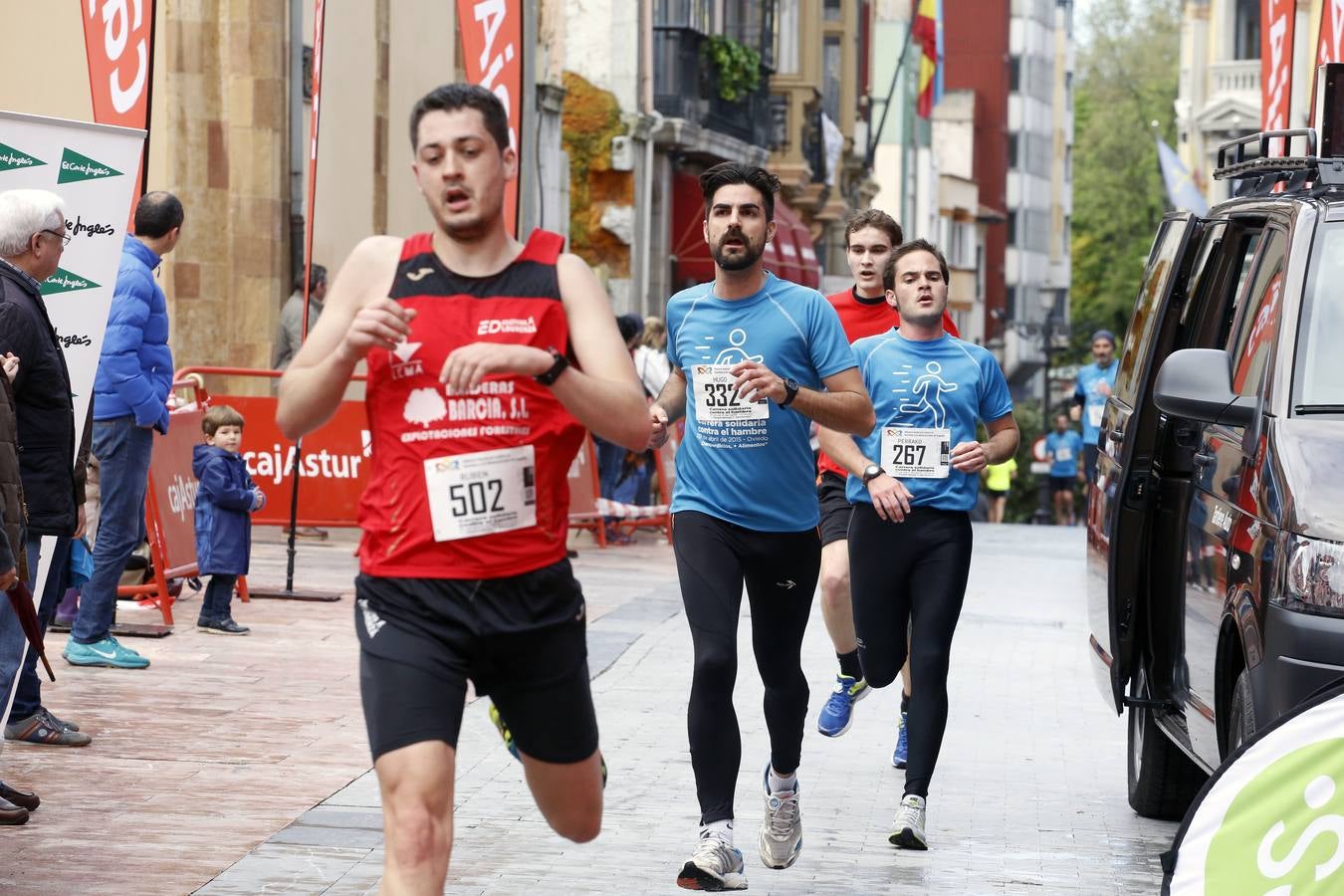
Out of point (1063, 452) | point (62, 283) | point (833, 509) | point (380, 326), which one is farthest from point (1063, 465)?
point (380, 326)

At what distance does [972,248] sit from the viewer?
79688mm

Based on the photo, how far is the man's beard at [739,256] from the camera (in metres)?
6.62

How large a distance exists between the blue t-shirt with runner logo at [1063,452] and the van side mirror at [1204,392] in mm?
25126

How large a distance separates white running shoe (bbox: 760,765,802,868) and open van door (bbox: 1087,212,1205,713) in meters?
1.22

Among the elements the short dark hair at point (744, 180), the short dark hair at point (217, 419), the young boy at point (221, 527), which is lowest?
the young boy at point (221, 527)

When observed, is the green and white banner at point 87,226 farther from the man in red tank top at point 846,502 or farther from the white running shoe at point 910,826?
the white running shoe at point 910,826

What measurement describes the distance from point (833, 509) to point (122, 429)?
11.6 feet

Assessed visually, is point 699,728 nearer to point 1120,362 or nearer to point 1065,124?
point 1120,362

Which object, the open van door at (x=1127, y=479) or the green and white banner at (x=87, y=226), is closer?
the open van door at (x=1127, y=479)

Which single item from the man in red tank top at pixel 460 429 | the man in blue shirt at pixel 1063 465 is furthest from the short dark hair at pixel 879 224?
the man in blue shirt at pixel 1063 465

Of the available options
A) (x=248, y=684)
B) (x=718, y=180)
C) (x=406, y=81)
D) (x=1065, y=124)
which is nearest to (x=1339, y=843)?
(x=718, y=180)

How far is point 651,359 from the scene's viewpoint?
19.6m

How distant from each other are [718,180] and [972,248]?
242ft

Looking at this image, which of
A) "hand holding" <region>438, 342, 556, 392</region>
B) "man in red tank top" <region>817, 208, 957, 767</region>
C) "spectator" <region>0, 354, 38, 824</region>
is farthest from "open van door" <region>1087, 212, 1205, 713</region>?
"spectator" <region>0, 354, 38, 824</region>
